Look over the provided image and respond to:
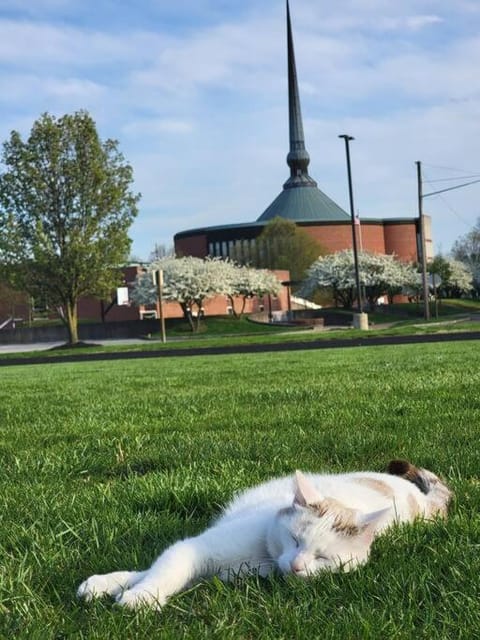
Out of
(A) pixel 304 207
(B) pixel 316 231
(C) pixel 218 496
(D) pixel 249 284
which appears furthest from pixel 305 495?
(A) pixel 304 207

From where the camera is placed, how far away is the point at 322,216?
123125 mm

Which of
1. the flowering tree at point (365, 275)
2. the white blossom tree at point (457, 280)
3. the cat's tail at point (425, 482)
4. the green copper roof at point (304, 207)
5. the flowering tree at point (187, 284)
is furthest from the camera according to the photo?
the green copper roof at point (304, 207)

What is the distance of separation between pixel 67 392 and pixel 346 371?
4.38m

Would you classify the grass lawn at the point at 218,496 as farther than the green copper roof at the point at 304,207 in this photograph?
No

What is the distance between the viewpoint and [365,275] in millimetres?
64438

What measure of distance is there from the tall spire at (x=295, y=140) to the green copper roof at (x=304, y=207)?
13.0ft

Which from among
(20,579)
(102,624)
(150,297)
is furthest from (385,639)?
(150,297)

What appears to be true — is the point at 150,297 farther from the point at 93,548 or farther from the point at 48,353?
the point at 93,548

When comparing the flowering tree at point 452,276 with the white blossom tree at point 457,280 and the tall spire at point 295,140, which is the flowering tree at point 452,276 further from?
the tall spire at point 295,140

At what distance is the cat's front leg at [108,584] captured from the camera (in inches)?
98.1

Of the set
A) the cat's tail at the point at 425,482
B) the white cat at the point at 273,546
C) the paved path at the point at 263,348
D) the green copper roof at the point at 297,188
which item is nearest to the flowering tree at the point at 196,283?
the paved path at the point at 263,348

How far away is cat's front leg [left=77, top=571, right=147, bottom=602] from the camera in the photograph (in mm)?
2492

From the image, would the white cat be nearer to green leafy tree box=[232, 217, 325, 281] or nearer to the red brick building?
green leafy tree box=[232, 217, 325, 281]

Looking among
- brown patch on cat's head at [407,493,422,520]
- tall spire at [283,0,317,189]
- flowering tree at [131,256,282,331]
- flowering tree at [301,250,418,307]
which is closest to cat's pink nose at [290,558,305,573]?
brown patch on cat's head at [407,493,422,520]
